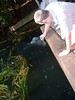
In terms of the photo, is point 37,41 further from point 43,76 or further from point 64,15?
point 64,15

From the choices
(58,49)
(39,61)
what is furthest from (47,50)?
(58,49)

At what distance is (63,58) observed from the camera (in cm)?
484

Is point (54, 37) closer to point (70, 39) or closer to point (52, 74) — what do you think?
point (52, 74)

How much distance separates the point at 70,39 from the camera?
4.38m

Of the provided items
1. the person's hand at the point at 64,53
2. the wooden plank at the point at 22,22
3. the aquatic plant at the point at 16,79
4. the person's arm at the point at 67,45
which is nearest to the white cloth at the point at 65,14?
the person's arm at the point at 67,45

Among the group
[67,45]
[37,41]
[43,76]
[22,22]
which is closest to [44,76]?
[43,76]

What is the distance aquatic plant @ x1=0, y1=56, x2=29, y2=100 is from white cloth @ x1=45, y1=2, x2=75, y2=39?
1.28 metres

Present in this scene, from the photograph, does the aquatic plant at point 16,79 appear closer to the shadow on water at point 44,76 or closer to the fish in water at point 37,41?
the shadow on water at point 44,76

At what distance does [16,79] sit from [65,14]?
63.1 inches

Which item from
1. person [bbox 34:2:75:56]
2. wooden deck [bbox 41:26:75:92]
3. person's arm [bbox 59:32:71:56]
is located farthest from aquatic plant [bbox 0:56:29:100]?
person [bbox 34:2:75:56]

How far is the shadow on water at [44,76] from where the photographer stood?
5414 millimetres

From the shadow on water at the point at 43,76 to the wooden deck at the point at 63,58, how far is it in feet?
1.95

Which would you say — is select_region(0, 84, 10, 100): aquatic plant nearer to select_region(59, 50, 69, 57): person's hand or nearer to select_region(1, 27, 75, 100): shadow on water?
select_region(1, 27, 75, 100): shadow on water

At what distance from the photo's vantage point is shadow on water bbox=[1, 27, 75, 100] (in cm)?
541
